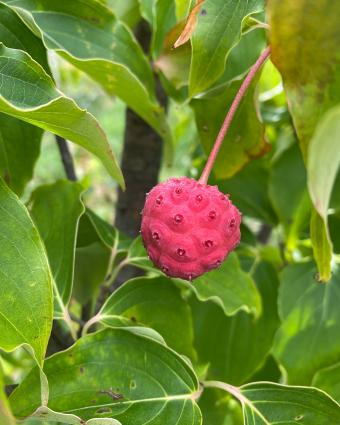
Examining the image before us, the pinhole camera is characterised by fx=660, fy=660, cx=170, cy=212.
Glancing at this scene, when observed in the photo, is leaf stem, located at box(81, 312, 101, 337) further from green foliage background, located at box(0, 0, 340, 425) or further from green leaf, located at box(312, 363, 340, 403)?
green leaf, located at box(312, 363, 340, 403)

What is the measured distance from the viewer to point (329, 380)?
2.98 feet

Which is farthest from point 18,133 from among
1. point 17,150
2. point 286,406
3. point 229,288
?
point 286,406

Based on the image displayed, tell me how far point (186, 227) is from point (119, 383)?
0.64 feet

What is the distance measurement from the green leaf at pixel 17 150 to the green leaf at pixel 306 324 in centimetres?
42

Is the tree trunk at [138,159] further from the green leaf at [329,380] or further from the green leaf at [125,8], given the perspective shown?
the green leaf at [329,380]

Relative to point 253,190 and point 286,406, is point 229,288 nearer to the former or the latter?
point 286,406

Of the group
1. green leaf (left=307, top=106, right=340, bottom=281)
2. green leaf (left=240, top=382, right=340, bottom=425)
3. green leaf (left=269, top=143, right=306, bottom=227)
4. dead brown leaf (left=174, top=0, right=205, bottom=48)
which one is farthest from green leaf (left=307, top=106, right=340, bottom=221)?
green leaf (left=269, top=143, right=306, bottom=227)

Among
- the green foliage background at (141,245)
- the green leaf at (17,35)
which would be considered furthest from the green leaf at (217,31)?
the green leaf at (17,35)

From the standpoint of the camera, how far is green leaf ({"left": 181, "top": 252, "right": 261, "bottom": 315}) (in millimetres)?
858

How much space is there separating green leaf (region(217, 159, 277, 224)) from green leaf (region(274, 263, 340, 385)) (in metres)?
0.18

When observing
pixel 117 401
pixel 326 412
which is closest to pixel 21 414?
pixel 117 401

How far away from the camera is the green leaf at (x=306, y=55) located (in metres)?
0.48

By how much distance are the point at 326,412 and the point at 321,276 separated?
17 centimetres

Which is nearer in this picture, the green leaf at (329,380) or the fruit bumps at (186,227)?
the fruit bumps at (186,227)
